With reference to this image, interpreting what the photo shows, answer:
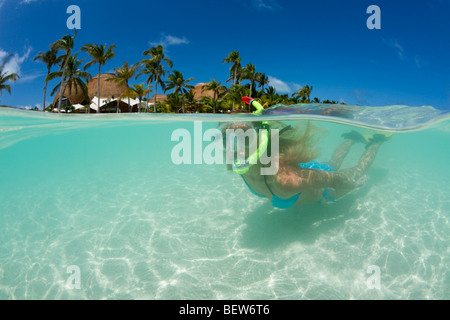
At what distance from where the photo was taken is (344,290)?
3881mm

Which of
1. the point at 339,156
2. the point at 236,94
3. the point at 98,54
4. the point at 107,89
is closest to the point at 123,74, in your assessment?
the point at 98,54

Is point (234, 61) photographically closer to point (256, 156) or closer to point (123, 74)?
point (123, 74)

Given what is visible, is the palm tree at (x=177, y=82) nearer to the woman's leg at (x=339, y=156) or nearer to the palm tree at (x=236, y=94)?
the palm tree at (x=236, y=94)

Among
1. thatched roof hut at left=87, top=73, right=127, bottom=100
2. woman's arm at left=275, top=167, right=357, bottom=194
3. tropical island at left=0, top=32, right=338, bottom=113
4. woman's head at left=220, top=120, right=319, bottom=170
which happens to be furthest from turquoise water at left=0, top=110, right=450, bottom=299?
thatched roof hut at left=87, top=73, right=127, bottom=100

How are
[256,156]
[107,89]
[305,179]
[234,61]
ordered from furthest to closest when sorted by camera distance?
[107,89] → [234,61] → [305,179] → [256,156]

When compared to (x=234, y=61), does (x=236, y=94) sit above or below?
below

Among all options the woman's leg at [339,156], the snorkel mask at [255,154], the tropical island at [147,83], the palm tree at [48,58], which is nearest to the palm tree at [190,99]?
the tropical island at [147,83]

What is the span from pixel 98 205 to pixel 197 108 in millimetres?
31482

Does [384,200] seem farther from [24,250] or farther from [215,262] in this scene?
[24,250]

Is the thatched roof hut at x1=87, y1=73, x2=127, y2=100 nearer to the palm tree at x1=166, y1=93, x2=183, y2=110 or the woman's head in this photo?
the palm tree at x1=166, y1=93, x2=183, y2=110

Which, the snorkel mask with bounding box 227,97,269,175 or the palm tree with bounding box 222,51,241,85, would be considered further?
the palm tree with bounding box 222,51,241,85

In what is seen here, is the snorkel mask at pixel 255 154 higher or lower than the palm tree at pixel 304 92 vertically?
lower

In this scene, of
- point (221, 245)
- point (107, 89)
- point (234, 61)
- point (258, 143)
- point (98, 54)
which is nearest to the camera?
point (258, 143)
